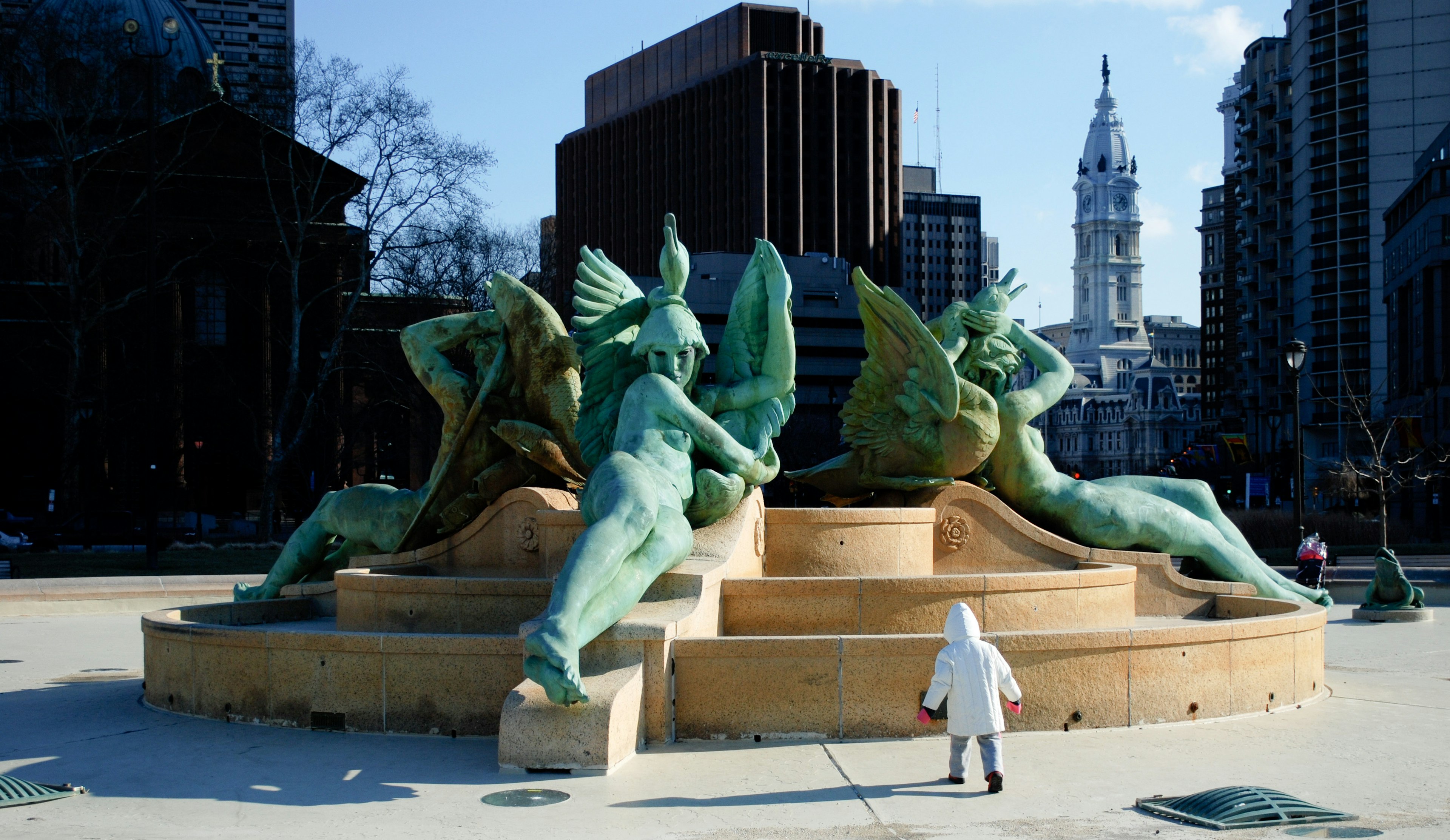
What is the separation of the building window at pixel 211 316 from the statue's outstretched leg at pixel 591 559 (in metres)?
37.7

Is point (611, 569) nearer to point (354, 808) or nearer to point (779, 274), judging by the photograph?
point (354, 808)

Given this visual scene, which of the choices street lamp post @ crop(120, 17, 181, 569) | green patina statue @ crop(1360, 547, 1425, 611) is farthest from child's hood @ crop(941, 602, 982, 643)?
street lamp post @ crop(120, 17, 181, 569)

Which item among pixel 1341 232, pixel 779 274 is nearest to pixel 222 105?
pixel 779 274

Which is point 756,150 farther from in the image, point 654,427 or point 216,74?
point 654,427

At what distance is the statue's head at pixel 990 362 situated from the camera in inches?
525

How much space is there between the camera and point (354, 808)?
7.64 meters

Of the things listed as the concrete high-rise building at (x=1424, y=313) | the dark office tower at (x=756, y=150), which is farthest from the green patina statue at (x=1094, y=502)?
the dark office tower at (x=756, y=150)

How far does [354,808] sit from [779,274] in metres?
5.78

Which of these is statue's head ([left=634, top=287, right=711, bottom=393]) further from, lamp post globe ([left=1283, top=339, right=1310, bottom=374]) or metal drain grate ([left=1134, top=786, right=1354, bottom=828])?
lamp post globe ([left=1283, top=339, right=1310, bottom=374])

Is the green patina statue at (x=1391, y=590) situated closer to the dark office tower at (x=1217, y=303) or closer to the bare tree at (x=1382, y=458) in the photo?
the bare tree at (x=1382, y=458)

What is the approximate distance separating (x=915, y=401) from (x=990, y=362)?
3.12ft

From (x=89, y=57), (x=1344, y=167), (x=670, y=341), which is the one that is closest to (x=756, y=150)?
(x=1344, y=167)

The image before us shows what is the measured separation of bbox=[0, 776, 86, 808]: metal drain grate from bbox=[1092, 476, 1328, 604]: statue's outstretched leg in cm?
887

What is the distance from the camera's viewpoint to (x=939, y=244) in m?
166
